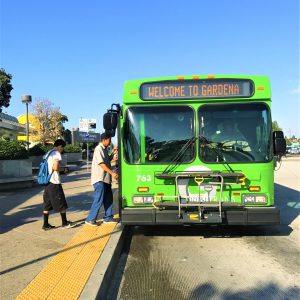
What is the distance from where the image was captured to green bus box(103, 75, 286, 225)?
255 inches

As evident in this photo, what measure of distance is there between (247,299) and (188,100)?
3566mm

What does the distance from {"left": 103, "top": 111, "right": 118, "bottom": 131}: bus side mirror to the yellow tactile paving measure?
6.10 ft

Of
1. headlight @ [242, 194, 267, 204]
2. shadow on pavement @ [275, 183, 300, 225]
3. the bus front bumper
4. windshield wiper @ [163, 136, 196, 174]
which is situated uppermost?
windshield wiper @ [163, 136, 196, 174]

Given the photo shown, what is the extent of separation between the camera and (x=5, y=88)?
24125 mm

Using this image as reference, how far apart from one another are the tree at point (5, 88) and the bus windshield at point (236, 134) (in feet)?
66.3

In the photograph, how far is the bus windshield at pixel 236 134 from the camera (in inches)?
262

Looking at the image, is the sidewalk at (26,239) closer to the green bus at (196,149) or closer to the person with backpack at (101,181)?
the person with backpack at (101,181)

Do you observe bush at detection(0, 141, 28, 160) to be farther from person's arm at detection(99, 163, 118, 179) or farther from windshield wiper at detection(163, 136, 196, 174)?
windshield wiper at detection(163, 136, 196, 174)

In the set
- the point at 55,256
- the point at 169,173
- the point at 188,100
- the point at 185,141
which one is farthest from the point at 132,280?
the point at 188,100

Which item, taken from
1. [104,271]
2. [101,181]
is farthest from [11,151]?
[104,271]

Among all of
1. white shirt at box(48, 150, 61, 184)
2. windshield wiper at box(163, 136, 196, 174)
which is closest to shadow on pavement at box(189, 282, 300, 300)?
windshield wiper at box(163, 136, 196, 174)

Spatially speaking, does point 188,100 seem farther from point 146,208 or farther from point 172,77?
point 146,208

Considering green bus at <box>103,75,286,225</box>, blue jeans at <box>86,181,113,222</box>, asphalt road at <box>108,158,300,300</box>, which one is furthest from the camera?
blue jeans at <box>86,181,113,222</box>

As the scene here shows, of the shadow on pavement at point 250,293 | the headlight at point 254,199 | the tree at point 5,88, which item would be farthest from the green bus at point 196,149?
the tree at point 5,88
